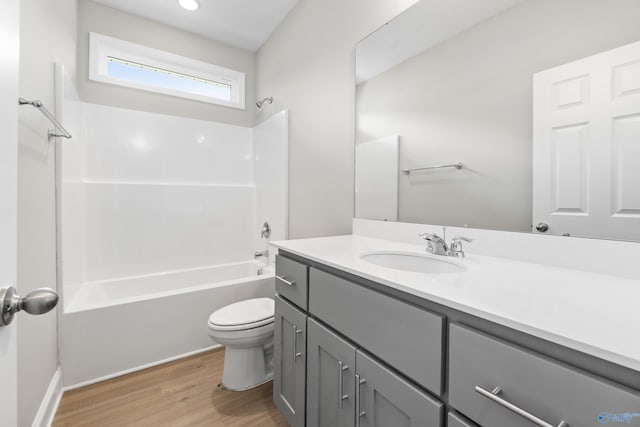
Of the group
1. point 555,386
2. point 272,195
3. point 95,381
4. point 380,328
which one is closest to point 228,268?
point 272,195

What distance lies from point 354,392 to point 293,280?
20.1 inches

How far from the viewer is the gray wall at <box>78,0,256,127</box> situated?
232 centimetres

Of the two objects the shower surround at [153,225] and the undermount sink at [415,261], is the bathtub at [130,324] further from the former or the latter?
the undermount sink at [415,261]

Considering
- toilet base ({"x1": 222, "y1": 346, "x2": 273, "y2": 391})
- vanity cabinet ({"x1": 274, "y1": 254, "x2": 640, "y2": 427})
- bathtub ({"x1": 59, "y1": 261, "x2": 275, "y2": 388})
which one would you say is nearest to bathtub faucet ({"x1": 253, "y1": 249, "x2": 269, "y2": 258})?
bathtub ({"x1": 59, "y1": 261, "x2": 275, "y2": 388})

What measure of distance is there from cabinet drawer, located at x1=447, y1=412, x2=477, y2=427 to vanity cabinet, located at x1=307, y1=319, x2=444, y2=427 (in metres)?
0.02

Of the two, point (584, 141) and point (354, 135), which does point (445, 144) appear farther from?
point (354, 135)

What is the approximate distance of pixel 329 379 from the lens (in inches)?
39.9

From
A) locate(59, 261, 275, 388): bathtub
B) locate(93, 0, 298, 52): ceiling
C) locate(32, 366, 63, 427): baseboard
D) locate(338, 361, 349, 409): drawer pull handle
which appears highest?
locate(93, 0, 298, 52): ceiling

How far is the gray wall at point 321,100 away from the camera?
178 cm

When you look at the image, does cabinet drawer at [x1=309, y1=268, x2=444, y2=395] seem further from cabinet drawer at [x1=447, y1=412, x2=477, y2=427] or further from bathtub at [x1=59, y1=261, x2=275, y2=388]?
bathtub at [x1=59, y1=261, x2=275, y2=388]

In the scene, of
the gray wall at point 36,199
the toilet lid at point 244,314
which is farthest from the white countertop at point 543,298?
the gray wall at point 36,199

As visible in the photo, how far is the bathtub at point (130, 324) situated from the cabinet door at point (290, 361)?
3.28ft

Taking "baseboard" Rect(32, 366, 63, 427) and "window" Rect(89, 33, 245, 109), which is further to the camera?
"window" Rect(89, 33, 245, 109)

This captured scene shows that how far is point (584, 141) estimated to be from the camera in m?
0.88
